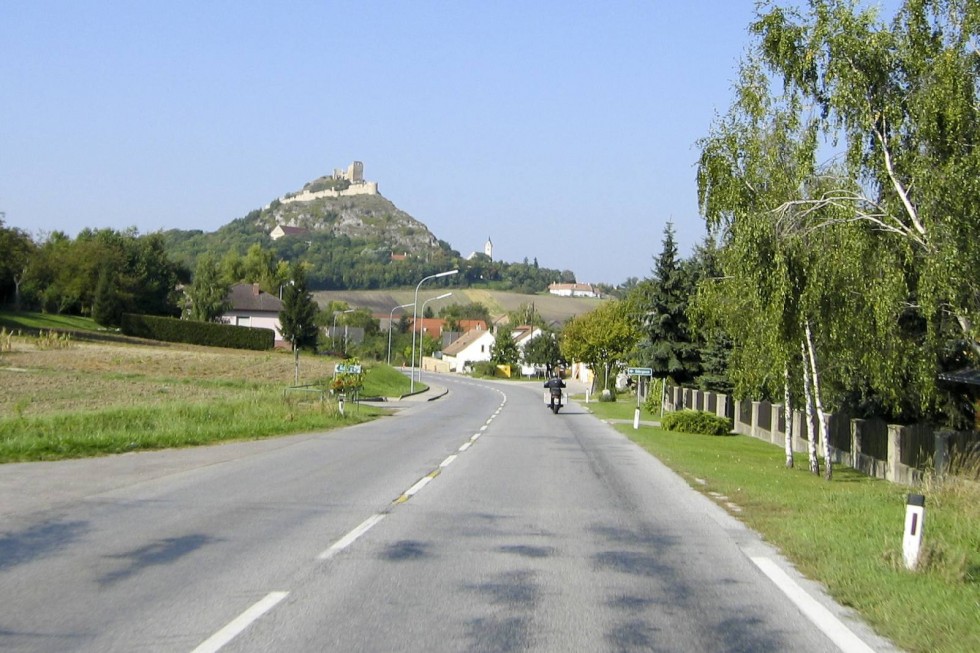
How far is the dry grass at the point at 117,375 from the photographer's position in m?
33.9

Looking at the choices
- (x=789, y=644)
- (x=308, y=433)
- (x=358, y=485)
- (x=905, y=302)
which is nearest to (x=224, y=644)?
(x=789, y=644)

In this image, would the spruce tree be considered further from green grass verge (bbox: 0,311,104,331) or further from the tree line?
green grass verge (bbox: 0,311,104,331)

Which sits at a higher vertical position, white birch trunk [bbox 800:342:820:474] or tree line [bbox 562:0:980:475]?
tree line [bbox 562:0:980:475]

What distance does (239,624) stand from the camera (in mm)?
6691

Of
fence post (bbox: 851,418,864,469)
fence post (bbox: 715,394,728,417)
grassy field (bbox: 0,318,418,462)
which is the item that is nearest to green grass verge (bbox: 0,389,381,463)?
grassy field (bbox: 0,318,418,462)

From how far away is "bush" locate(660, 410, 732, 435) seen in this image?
36094 millimetres

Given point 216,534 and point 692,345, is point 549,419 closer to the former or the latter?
point 692,345

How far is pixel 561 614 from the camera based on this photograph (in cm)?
723

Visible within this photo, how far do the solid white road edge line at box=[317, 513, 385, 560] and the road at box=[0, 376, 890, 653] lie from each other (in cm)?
6

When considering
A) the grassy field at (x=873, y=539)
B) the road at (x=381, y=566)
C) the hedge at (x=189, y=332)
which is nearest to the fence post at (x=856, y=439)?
the grassy field at (x=873, y=539)

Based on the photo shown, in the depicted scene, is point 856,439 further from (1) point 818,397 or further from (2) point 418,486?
(2) point 418,486

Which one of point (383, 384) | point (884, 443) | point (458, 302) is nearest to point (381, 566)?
point (884, 443)

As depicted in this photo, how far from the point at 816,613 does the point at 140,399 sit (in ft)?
103

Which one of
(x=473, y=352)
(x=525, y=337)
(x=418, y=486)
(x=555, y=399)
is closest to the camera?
(x=418, y=486)
